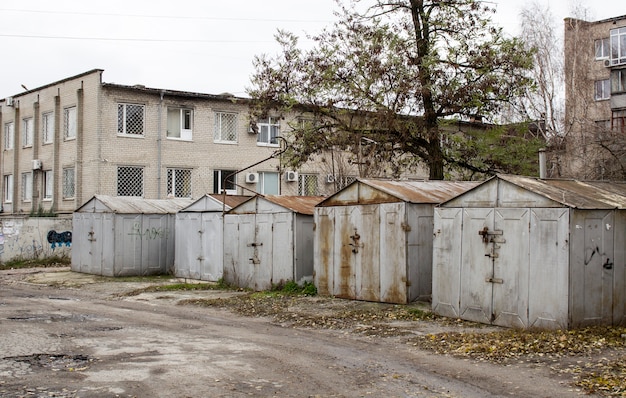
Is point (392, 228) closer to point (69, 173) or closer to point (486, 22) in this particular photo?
point (486, 22)

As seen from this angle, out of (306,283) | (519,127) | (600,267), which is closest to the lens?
(600,267)

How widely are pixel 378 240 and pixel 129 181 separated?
1791 cm

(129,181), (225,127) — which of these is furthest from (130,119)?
(225,127)

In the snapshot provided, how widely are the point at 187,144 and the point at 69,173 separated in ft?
17.6

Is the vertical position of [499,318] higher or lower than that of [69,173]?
lower

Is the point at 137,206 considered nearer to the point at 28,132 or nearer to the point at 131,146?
the point at 131,146

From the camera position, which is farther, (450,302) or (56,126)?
(56,126)

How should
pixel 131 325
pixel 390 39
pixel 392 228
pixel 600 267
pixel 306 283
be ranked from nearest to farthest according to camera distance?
1. pixel 600 267
2. pixel 131 325
3. pixel 392 228
4. pixel 306 283
5. pixel 390 39

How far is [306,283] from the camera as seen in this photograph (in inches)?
707

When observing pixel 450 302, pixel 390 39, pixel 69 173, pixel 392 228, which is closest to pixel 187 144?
pixel 69 173

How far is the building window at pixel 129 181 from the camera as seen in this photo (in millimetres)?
30641

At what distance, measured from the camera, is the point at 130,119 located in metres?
30.9

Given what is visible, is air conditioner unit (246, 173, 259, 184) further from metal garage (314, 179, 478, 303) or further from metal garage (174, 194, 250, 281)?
metal garage (314, 179, 478, 303)

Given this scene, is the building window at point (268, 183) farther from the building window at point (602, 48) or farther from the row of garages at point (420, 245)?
the building window at point (602, 48)
